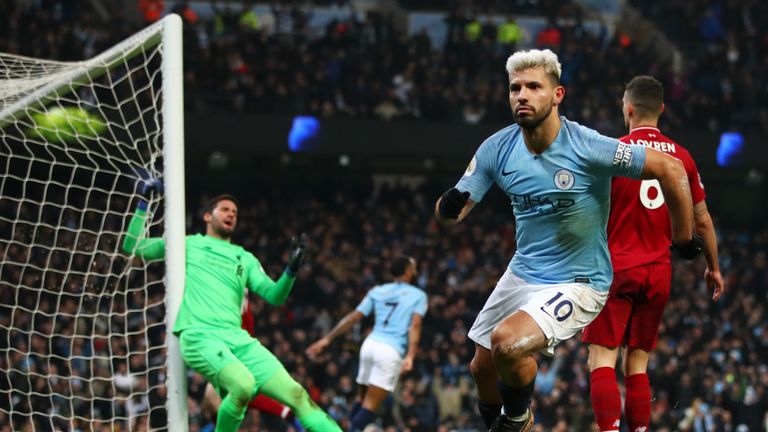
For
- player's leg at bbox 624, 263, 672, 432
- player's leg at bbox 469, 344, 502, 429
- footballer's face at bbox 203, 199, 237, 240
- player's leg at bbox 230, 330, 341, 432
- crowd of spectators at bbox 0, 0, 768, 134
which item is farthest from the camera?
crowd of spectators at bbox 0, 0, 768, 134

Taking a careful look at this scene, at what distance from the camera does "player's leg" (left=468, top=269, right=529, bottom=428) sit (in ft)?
18.7

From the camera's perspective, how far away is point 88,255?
1495cm

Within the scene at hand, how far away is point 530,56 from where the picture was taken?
552 cm

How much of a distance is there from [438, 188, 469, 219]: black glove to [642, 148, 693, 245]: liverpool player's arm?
90cm

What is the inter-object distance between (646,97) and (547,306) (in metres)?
1.74

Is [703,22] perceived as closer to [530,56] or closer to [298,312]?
[298,312]

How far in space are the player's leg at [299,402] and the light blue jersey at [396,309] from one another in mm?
3429

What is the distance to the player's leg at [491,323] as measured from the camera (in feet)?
18.7

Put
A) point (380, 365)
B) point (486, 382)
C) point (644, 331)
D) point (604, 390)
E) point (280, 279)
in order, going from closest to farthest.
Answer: point (486, 382)
point (604, 390)
point (644, 331)
point (280, 279)
point (380, 365)

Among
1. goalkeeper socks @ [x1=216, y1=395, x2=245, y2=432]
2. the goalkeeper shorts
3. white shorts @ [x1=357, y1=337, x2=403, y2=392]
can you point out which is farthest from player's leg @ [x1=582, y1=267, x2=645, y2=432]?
white shorts @ [x1=357, y1=337, x2=403, y2=392]

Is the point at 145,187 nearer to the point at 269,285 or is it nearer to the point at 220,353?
the point at 269,285

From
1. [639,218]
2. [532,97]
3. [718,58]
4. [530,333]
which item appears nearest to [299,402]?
[530,333]

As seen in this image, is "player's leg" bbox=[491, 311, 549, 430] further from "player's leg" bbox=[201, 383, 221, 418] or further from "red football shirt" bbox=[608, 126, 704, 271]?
"player's leg" bbox=[201, 383, 221, 418]

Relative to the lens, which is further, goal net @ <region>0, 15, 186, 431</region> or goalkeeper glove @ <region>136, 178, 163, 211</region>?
goalkeeper glove @ <region>136, 178, 163, 211</region>
